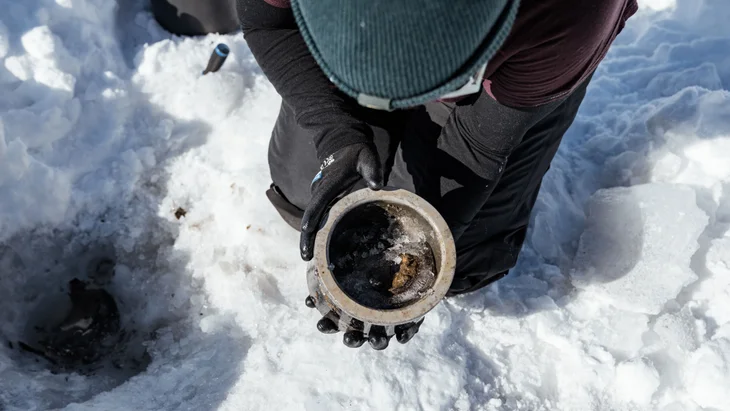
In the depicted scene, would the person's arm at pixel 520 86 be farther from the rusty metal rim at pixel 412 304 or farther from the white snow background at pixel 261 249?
the white snow background at pixel 261 249

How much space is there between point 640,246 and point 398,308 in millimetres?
1018

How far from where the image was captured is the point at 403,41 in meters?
0.73

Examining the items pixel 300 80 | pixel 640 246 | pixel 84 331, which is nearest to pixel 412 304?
pixel 300 80

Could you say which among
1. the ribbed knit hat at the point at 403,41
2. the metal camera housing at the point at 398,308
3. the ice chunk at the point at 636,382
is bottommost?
the ice chunk at the point at 636,382

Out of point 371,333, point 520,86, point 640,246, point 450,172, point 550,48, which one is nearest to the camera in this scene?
point 550,48

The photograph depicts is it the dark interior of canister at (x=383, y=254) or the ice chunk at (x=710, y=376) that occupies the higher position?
the dark interior of canister at (x=383, y=254)

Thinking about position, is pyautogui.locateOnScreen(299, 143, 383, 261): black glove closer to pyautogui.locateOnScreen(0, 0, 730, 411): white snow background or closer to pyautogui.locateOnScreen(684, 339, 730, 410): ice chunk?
pyautogui.locateOnScreen(0, 0, 730, 411): white snow background

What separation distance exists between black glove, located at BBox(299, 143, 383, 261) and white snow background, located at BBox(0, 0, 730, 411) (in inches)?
15.6

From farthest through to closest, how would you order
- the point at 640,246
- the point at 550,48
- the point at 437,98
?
the point at 640,246
the point at 550,48
the point at 437,98

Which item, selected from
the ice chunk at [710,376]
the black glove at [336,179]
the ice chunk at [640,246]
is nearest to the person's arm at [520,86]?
the black glove at [336,179]

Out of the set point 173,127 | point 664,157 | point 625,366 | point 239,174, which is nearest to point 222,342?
point 239,174

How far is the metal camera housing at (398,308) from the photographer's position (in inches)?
46.1

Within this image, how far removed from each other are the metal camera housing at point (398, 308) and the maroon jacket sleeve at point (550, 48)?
318 mm

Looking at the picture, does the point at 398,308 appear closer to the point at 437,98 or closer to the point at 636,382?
the point at 437,98
